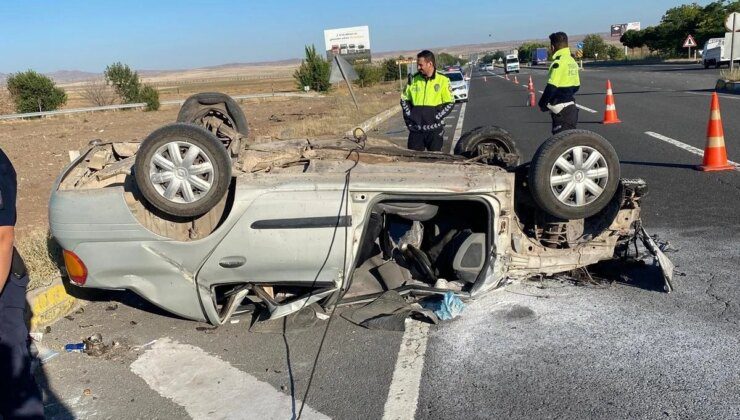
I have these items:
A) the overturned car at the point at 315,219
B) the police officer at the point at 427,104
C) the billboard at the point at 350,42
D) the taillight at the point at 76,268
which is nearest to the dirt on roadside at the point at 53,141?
the overturned car at the point at 315,219

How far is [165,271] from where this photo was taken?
421 cm

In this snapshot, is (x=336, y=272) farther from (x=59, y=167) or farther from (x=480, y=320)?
(x=59, y=167)

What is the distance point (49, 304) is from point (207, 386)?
1.86 metres

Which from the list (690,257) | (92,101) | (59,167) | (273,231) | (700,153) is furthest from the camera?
(92,101)

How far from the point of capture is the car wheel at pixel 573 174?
14.2 feet

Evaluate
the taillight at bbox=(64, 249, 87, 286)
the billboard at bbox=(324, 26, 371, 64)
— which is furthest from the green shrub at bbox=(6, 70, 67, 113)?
the taillight at bbox=(64, 249, 87, 286)

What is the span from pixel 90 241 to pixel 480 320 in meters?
2.51

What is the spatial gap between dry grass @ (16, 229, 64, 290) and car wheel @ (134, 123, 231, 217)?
1632mm

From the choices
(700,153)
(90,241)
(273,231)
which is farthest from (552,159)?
(700,153)

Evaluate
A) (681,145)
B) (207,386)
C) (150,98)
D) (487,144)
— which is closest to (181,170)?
(207,386)

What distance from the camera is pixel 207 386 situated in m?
3.68

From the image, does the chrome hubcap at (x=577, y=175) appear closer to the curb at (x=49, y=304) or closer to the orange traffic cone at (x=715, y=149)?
the curb at (x=49, y=304)

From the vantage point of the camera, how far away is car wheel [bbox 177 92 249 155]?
5468mm

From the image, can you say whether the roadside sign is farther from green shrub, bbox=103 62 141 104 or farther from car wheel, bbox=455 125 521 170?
green shrub, bbox=103 62 141 104
